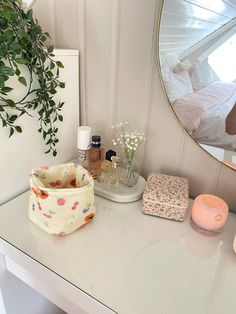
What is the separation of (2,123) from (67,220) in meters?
0.32

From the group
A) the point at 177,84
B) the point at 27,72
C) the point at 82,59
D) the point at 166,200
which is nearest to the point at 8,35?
the point at 27,72

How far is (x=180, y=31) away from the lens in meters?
0.67

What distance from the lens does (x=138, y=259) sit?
1.98 feet

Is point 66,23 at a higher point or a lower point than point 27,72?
higher

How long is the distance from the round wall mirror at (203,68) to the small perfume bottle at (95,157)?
267 mm

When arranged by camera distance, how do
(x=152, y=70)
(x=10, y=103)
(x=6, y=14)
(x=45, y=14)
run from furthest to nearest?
(x=45, y=14)
(x=152, y=70)
(x=10, y=103)
(x=6, y=14)

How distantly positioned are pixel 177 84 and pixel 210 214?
38 centimetres

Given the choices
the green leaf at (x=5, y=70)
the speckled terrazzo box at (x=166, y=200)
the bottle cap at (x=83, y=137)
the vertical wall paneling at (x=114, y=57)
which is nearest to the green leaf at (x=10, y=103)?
the green leaf at (x=5, y=70)

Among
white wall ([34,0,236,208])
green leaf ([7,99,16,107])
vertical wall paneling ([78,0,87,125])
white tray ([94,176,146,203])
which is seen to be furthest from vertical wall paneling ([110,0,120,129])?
green leaf ([7,99,16,107])

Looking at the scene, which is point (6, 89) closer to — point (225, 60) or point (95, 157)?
point (95, 157)

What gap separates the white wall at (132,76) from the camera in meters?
0.75

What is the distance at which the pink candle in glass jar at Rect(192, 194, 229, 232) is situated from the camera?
2.23 ft

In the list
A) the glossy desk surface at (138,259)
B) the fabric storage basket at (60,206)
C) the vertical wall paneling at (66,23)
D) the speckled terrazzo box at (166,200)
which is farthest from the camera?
the vertical wall paneling at (66,23)

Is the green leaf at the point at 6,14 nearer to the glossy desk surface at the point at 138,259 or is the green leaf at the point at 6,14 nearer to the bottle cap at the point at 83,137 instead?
the bottle cap at the point at 83,137
